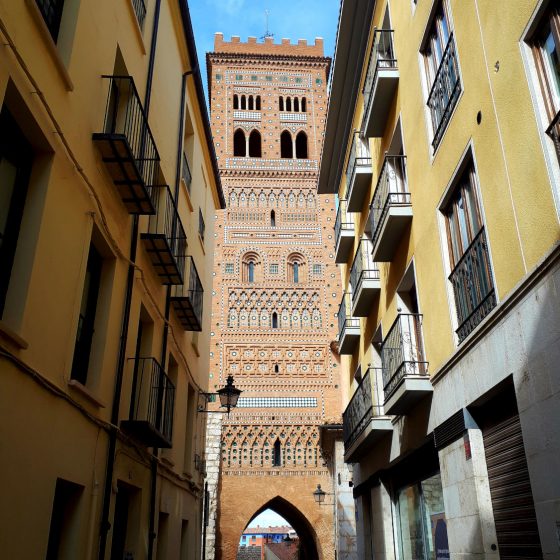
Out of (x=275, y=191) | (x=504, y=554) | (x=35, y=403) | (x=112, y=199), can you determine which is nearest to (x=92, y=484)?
(x=35, y=403)

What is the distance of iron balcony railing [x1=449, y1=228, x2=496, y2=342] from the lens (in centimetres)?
614

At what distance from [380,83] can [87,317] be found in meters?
5.66

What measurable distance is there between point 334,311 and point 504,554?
2748cm

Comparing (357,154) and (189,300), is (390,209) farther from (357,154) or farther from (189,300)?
(357,154)

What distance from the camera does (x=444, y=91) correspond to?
7.49 meters

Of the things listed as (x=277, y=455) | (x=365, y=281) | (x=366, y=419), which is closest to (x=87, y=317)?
(x=365, y=281)

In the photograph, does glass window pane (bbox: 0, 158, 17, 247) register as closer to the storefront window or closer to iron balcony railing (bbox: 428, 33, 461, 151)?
iron balcony railing (bbox: 428, 33, 461, 151)

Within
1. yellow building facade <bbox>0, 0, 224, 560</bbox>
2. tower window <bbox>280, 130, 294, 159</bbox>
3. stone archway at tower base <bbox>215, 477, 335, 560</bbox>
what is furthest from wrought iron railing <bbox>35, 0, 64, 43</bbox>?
tower window <bbox>280, 130, 294, 159</bbox>

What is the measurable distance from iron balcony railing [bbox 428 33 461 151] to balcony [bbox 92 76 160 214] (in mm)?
3392

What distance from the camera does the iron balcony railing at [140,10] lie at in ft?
28.0

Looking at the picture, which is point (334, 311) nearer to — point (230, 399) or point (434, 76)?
point (230, 399)

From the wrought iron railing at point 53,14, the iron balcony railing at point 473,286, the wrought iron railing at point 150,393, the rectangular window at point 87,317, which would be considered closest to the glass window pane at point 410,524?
the iron balcony railing at point 473,286

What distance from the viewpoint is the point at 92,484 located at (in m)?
6.32

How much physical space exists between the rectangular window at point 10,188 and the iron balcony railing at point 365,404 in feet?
21.2
